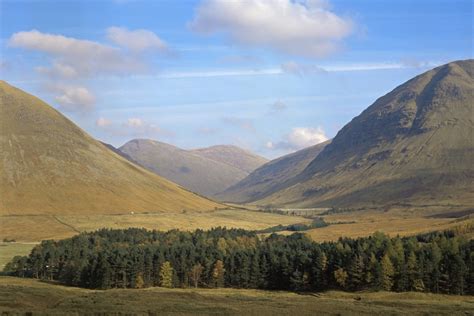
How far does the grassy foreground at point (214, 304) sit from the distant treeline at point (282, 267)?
7.61 m

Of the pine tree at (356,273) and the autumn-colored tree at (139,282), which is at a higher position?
the pine tree at (356,273)

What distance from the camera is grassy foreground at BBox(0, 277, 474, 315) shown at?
312 feet

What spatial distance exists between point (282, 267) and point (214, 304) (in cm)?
4421

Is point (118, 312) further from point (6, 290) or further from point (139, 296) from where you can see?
point (6, 290)

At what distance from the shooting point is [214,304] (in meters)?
107

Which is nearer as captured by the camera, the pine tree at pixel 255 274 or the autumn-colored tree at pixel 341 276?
the autumn-colored tree at pixel 341 276

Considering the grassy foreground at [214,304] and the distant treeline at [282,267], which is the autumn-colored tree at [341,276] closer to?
the distant treeline at [282,267]

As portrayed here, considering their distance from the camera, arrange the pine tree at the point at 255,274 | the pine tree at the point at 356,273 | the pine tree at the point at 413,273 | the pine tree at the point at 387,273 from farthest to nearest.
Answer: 1. the pine tree at the point at 255,274
2. the pine tree at the point at 356,273
3. the pine tree at the point at 387,273
4. the pine tree at the point at 413,273

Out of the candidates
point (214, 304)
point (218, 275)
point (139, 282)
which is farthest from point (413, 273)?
point (139, 282)

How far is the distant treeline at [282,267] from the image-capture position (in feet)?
441

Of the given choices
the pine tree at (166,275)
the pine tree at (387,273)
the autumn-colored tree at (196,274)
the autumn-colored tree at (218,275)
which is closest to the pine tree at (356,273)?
the pine tree at (387,273)

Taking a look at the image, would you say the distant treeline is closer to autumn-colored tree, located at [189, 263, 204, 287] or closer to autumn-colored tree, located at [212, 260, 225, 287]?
autumn-colored tree, located at [189, 263, 204, 287]

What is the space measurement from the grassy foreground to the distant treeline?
7614mm

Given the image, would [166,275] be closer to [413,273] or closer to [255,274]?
[255,274]
